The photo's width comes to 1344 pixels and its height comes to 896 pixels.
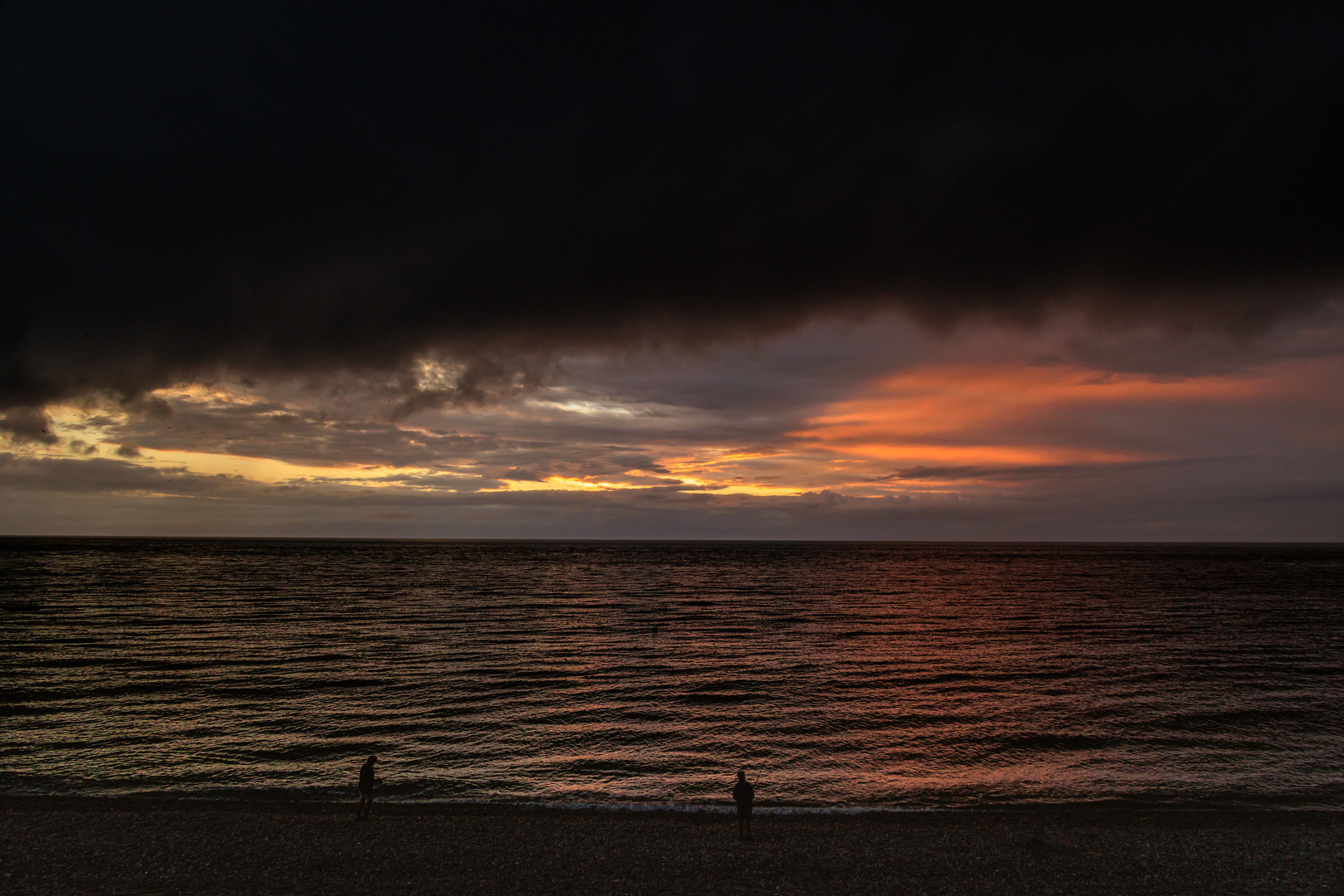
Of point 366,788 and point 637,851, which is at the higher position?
point 366,788

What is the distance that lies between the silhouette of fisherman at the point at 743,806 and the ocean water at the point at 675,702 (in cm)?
317

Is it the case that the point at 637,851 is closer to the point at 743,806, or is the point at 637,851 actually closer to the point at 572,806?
the point at 743,806

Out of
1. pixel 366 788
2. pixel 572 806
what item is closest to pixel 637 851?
pixel 572 806

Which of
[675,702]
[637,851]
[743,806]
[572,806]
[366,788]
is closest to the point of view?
[637,851]

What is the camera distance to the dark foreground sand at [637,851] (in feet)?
47.2

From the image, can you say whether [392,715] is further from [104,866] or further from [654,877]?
[654,877]

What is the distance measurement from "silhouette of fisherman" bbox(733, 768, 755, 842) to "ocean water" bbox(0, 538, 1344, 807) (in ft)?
10.4

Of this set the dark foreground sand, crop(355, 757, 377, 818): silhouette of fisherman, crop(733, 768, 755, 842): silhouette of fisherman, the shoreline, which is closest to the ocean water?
the shoreline

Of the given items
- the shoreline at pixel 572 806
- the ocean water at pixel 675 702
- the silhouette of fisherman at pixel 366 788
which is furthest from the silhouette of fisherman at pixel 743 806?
the silhouette of fisherman at pixel 366 788

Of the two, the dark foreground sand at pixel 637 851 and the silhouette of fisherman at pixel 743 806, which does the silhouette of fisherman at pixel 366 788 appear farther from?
the silhouette of fisherman at pixel 743 806

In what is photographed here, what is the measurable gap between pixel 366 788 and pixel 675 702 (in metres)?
15.6

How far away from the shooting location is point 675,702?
3052 centimetres

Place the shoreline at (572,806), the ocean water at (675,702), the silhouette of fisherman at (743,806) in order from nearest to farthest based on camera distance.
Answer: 1. the silhouette of fisherman at (743,806)
2. the shoreline at (572,806)
3. the ocean water at (675,702)

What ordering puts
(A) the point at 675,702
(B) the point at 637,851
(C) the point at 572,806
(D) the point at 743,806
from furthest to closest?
(A) the point at 675,702 → (C) the point at 572,806 → (D) the point at 743,806 → (B) the point at 637,851
